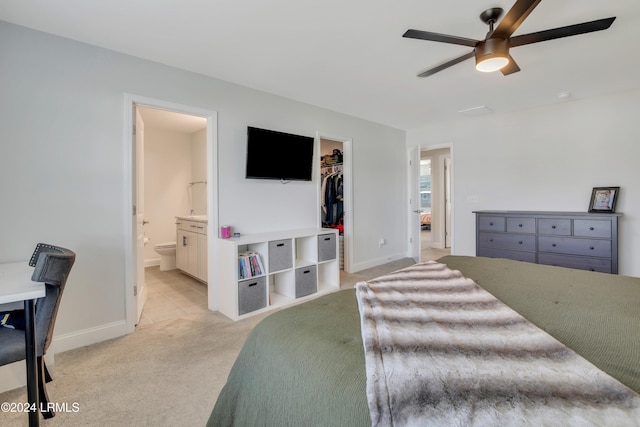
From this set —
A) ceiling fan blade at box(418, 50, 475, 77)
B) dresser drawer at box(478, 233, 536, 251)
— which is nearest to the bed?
ceiling fan blade at box(418, 50, 475, 77)

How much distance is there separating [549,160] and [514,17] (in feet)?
10.0

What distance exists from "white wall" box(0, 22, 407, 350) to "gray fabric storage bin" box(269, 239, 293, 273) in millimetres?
538

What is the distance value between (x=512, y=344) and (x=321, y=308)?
2.23 ft

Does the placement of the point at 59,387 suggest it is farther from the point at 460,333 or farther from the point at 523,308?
the point at 523,308

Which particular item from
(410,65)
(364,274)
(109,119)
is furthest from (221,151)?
(364,274)

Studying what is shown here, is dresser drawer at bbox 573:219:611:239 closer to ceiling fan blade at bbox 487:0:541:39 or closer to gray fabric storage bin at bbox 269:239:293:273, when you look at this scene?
ceiling fan blade at bbox 487:0:541:39

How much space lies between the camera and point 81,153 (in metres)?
2.24

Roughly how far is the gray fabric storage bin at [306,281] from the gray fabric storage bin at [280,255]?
0.19 m

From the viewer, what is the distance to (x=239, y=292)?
2.72 meters

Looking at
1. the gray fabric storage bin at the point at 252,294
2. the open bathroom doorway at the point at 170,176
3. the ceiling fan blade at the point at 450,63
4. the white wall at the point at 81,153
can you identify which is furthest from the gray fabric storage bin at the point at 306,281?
the ceiling fan blade at the point at 450,63

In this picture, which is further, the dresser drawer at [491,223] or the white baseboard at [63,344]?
the dresser drawer at [491,223]

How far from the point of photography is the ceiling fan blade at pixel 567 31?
5.32 feet

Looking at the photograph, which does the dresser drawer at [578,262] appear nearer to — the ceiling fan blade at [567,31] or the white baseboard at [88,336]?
the ceiling fan blade at [567,31]

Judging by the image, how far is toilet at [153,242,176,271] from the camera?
180 inches
